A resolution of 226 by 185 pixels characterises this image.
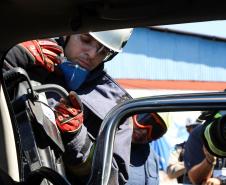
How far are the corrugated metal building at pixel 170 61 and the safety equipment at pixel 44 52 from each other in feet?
57.0

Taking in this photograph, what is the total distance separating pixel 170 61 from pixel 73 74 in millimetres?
21242

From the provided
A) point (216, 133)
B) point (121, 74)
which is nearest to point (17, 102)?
point (216, 133)

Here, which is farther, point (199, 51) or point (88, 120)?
point (199, 51)

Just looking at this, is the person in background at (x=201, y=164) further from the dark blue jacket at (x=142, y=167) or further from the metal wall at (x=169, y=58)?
the metal wall at (x=169, y=58)

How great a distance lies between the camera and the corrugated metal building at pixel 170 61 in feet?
70.7

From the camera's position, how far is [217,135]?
2.01 meters

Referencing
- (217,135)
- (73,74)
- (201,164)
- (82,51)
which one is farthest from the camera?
(201,164)

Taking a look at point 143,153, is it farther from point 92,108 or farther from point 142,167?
point 92,108

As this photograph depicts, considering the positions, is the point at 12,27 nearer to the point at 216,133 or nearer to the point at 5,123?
the point at 5,123

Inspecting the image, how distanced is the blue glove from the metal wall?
17.2 m

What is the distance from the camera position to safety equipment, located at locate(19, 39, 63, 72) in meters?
2.52

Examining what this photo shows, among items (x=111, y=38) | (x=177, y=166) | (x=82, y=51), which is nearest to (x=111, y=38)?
(x=111, y=38)

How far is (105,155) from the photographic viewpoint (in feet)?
6.15

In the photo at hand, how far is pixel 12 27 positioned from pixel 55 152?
574 mm
